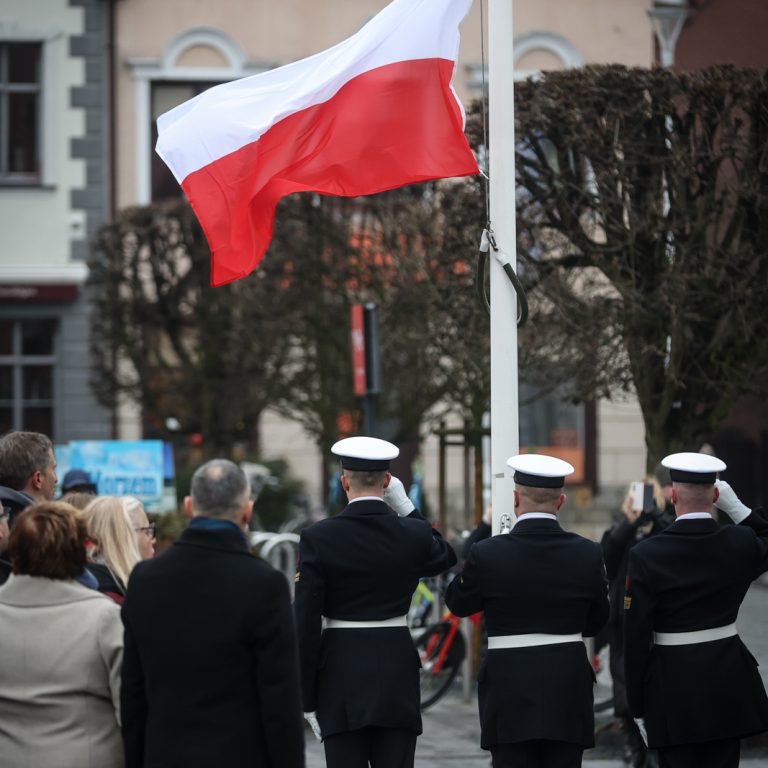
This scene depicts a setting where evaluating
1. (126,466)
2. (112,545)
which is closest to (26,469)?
(112,545)

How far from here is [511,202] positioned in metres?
7.52

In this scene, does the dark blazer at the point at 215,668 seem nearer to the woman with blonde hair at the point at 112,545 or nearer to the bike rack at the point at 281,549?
the woman with blonde hair at the point at 112,545

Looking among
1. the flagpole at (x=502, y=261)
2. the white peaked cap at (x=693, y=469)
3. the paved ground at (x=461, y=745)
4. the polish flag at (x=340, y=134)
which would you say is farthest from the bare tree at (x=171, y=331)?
the white peaked cap at (x=693, y=469)

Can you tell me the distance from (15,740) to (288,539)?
700 centimetres

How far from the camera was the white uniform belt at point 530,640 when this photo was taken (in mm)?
5945

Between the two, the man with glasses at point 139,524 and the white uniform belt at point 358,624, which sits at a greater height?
the man with glasses at point 139,524

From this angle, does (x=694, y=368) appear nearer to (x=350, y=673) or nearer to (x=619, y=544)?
(x=619, y=544)

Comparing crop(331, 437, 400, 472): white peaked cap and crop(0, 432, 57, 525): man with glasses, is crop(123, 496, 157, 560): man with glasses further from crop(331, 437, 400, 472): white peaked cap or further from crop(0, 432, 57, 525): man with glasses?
crop(331, 437, 400, 472): white peaked cap

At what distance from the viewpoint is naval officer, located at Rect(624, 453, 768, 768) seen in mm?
6164

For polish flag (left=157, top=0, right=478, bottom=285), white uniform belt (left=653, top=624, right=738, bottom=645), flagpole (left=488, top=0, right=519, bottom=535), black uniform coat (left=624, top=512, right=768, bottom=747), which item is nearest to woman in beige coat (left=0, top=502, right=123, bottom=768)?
black uniform coat (left=624, top=512, right=768, bottom=747)

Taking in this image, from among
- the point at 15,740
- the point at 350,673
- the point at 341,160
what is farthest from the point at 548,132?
the point at 15,740

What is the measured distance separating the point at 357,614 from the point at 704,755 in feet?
5.05

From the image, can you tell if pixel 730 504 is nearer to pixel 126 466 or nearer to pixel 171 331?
pixel 126 466

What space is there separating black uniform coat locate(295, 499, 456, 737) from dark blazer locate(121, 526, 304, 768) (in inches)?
53.4
